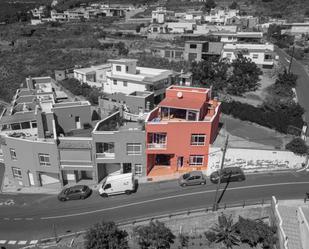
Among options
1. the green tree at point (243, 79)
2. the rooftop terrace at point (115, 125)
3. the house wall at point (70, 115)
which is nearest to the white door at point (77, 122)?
the house wall at point (70, 115)

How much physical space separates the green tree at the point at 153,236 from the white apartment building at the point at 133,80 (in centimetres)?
3085

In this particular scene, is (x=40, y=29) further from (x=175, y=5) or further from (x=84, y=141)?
(x=84, y=141)

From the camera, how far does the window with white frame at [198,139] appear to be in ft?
115

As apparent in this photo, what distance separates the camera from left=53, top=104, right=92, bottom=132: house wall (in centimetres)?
3994

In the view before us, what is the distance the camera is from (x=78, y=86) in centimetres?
6425

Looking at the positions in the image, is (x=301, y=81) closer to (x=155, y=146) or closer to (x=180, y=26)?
(x=155, y=146)

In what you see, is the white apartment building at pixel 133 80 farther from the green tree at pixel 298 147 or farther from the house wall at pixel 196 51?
the green tree at pixel 298 147

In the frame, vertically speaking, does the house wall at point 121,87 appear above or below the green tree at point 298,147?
above

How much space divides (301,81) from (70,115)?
173 ft

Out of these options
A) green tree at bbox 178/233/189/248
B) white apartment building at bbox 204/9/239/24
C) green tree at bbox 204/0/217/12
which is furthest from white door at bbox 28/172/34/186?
green tree at bbox 204/0/217/12

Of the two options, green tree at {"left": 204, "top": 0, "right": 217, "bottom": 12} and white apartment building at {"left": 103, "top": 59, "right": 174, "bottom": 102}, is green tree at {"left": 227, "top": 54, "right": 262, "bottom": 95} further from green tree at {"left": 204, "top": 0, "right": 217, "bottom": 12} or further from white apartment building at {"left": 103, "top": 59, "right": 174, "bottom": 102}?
green tree at {"left": 204, "top": 0, "right": 217, "bottom": 12}

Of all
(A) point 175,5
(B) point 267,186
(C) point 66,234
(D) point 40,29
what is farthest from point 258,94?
(A) point 175,5

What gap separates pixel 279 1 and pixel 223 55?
111329 mm

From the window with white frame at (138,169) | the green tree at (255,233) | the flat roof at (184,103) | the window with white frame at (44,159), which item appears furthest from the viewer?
the flat roof at (184,103)
